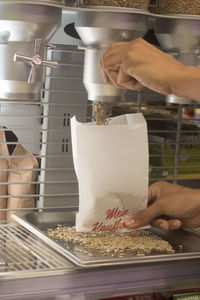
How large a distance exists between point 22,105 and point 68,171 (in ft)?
0.77

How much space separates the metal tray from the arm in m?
0.33

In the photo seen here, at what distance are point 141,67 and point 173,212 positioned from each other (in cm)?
43

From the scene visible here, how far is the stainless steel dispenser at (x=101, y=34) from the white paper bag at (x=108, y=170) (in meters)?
0.08

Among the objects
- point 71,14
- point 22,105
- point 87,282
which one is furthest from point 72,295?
point 22,105

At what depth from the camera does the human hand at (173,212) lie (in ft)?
4.48

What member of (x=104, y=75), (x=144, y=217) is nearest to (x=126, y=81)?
(x=104, y=75)

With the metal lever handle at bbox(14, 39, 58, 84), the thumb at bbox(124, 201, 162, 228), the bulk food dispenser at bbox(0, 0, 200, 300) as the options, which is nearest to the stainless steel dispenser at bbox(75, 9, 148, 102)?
the bulk food dispenser at bbox(0, 0, 200, 300)

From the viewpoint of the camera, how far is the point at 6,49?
1154 mm

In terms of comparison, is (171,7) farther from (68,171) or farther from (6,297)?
(6,297)

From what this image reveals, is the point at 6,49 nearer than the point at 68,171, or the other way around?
the point at 6,49

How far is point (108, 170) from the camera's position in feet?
4.18

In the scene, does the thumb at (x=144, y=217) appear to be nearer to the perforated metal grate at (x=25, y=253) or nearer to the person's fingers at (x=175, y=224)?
the person's fingers at (x=175, y=224)

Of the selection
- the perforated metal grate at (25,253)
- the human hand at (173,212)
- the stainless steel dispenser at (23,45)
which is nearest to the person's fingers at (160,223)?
the human hand at (173,212)

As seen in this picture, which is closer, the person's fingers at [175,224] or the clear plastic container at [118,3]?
the clear plastic container at [118,3]
